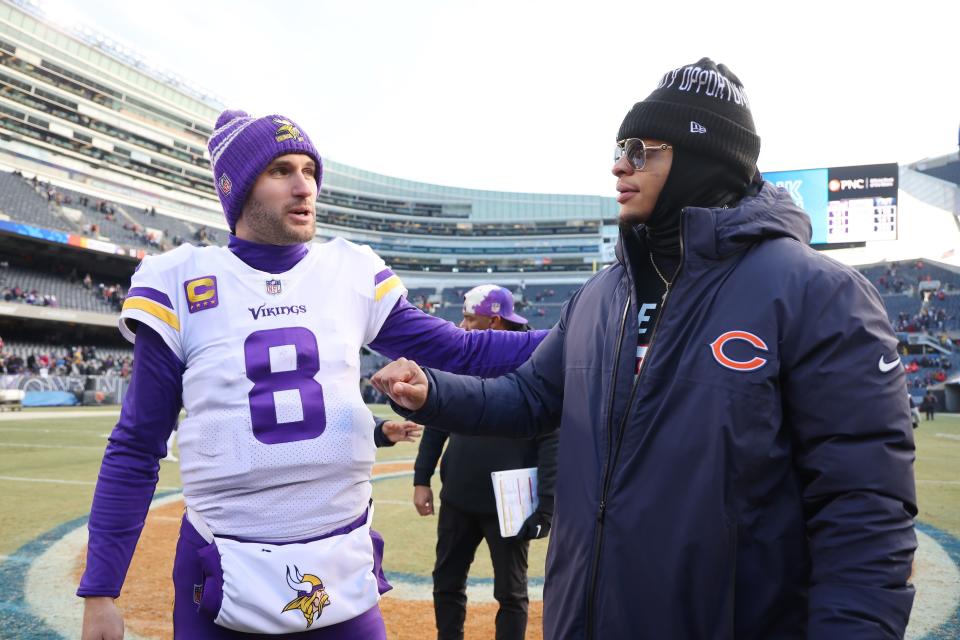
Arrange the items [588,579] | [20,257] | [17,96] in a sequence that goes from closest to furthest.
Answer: [588,579] → [20,257] → [17,96]

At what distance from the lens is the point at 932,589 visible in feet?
15.7

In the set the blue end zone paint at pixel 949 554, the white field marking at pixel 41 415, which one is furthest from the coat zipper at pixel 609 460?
the white field marking at pixel 41 415

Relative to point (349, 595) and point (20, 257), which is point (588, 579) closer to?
point (349, 595)

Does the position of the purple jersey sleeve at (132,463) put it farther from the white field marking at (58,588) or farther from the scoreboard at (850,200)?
the scoreboard at (850,200)

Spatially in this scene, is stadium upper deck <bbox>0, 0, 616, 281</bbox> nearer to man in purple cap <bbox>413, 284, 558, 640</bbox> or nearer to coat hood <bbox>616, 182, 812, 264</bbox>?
man in purple cap <bbox>413, 284, 558, 640</bbox>

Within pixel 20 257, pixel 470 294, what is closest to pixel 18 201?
pixel 20 257

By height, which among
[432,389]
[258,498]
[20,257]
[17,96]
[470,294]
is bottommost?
[258,498]

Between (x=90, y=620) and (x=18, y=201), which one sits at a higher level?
(x=18, y=201)

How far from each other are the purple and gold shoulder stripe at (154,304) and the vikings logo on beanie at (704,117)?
1.47 metres

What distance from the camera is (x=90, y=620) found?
6.34ft

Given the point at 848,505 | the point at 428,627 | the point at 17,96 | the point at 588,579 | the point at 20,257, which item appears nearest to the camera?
the point at 848,505

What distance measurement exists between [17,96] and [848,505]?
57.6 metres

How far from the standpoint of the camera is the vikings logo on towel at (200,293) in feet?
6.85

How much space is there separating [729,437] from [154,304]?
5.43 feet
